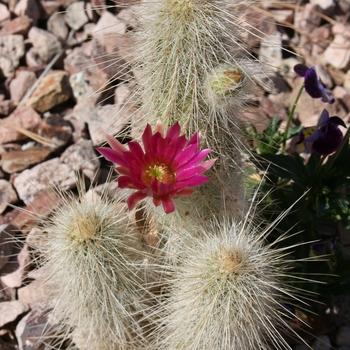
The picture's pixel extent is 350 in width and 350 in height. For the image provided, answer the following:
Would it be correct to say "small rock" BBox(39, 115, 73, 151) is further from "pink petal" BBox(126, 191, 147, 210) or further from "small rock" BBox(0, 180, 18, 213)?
"pink petal" BBox(126, 191, 147, 210)

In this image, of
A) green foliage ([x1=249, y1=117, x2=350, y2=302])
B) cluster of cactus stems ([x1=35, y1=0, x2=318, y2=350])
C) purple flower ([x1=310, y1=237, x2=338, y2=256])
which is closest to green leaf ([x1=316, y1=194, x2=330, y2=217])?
green foliage ([x1=249, y1=117, x2=350, y2=302])

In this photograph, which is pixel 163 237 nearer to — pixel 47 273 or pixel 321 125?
pixel 47 273

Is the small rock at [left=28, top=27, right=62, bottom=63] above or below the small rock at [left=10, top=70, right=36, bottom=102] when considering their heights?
above

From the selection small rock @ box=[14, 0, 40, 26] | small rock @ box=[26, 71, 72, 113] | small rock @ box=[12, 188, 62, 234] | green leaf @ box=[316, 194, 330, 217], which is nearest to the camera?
green leaf @ box=[316, 194, 330, 217]

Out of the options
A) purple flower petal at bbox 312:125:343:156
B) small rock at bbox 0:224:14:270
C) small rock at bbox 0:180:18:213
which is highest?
purple flower petal at bbox 312:125:343:156

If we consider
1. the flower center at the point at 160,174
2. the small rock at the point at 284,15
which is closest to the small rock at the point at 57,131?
the flower center at the point at 160,174

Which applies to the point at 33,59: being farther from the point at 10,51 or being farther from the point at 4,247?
the point at 4,247

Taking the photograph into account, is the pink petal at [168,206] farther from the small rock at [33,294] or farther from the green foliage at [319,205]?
the small rock at [33,294]

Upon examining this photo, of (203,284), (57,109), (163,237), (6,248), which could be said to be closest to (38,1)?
(57,109)

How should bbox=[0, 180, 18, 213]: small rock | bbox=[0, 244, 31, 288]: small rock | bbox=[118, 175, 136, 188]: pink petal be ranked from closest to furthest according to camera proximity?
1. bbox=[118, 175, 136, 188]: pink petal
2. bbox=[0, 244, 31, 288]: small rock
3. bbox=[0, 180, 18, 213]: small rock
